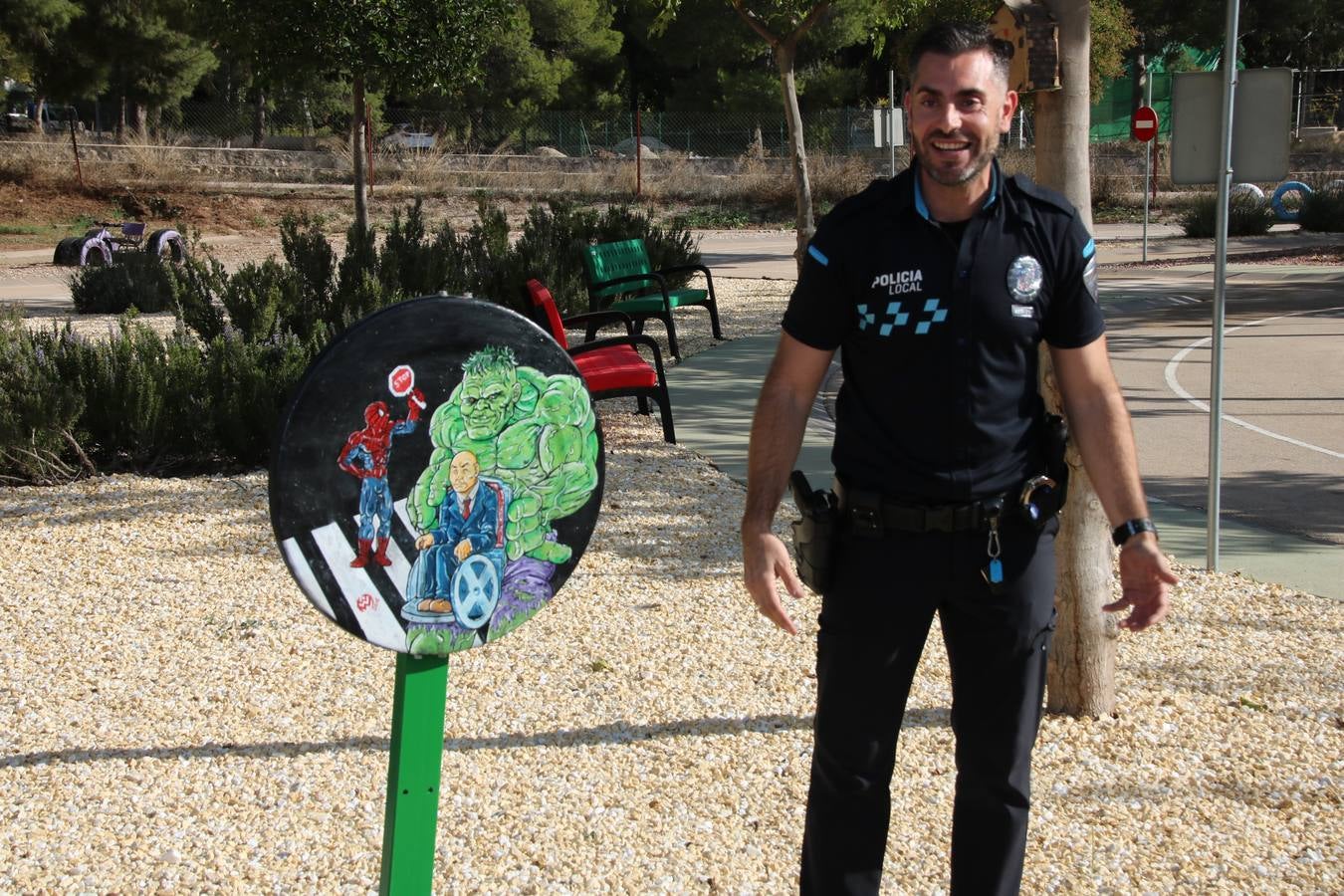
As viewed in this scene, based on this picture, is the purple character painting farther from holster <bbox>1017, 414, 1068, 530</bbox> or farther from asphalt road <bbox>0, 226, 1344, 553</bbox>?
asphalt road <bbox>0, 226, 1344, 553</bbox>

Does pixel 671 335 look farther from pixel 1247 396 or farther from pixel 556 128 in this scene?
pixel 556 128

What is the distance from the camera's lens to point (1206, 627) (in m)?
4.93

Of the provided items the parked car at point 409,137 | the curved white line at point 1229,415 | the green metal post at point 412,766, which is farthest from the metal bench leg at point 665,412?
the parked car at point 409,137

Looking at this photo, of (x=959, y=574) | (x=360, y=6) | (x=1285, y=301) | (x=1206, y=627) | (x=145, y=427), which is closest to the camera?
(x=959, y=574)

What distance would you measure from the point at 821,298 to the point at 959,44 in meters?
0.50

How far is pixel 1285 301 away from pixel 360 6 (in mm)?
10394

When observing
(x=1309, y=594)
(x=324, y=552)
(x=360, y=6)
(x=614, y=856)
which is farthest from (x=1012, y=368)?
(x=360, y=6)

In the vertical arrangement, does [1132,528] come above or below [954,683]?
above

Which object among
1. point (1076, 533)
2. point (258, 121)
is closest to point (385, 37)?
point (1076, 533)

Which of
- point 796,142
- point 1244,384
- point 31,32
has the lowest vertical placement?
point 1244,384

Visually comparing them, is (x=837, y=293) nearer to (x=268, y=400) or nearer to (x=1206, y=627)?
(x=1206, y=627)

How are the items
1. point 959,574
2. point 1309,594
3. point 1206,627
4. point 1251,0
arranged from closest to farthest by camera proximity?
point 959,574 < point 1206,627 < point 1309,594 < point 1251,0

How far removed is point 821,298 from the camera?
8.27 ft

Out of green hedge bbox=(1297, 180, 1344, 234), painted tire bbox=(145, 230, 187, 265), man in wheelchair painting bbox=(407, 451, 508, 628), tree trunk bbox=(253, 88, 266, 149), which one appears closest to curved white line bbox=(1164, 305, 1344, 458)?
man in wheelchair painting bbox=(407, 451, 508, 628)
